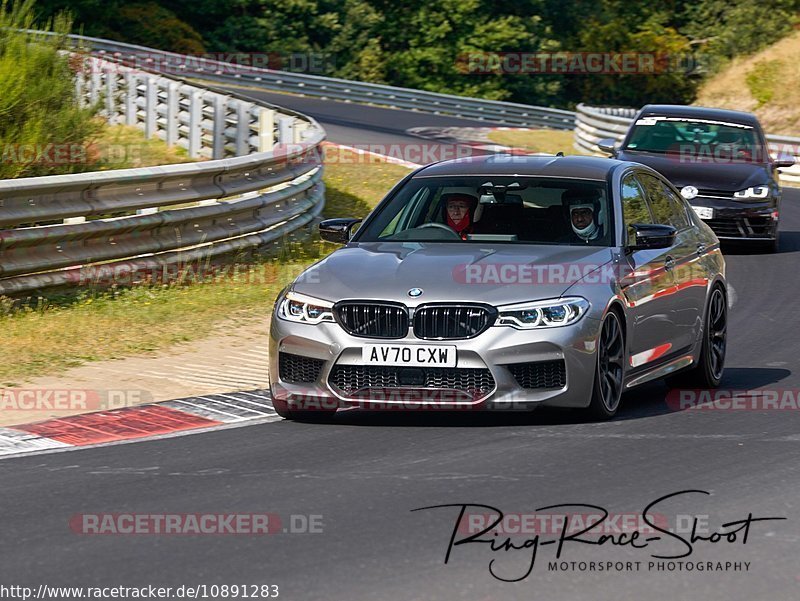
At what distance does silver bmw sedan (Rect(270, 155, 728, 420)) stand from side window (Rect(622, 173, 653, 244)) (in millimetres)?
14

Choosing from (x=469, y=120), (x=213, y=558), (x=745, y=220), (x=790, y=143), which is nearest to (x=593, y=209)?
(x=213, y=558)

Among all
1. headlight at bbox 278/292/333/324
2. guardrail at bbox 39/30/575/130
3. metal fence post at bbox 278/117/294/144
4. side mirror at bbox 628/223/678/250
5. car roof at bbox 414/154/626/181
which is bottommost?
guardrail at bbox 39/30/575/130

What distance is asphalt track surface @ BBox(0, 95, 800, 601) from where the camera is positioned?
18.5 ft

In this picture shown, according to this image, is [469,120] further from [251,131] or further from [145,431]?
[145,431]

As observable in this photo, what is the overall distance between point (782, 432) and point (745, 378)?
84.3 inches

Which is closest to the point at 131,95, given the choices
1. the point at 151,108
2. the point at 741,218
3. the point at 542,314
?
the point at 151,108

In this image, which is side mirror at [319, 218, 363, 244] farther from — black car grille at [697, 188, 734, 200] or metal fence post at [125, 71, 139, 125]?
metal fence post at [125, 71, 139, 125]

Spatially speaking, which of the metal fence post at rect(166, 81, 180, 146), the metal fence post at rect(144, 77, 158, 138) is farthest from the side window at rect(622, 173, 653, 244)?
the metal fence post at rect(144, 77, 158, 138)

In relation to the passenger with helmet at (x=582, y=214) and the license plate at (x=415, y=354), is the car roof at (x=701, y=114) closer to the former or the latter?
the passenger with helmet at (x=582, y=214)

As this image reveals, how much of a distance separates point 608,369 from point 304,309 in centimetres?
174

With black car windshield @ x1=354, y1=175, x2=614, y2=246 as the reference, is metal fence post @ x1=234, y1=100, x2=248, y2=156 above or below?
below

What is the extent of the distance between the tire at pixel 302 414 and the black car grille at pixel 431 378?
70cm

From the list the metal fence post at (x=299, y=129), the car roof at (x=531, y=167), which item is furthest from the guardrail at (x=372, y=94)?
the car roof at (x=531, y=167)

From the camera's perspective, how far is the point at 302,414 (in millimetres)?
9133
